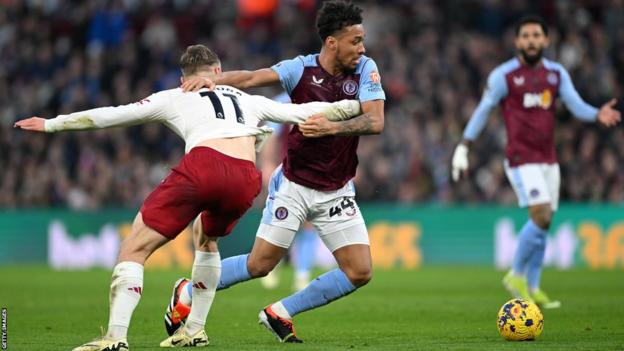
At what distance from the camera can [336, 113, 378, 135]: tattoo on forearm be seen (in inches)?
311

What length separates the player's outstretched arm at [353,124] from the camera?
25.4ft

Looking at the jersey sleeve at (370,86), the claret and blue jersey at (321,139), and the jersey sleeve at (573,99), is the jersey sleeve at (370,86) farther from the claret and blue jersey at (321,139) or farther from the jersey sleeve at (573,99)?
the jersey sleeve at (573,99)

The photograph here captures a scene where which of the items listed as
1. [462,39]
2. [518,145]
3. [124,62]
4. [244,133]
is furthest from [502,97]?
[124,62]

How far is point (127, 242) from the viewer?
7352 mm

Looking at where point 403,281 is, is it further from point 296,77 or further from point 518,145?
point 296,77

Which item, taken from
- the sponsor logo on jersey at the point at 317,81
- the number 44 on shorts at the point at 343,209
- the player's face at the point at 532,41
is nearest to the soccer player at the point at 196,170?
the sponsor logo on jersey at the point at 317,81

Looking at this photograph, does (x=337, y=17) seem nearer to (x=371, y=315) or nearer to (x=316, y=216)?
(x=316, y=216)

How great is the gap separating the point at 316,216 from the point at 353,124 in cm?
101

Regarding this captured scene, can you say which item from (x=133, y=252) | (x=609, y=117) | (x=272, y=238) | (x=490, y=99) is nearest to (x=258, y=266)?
(x=272, y=238)

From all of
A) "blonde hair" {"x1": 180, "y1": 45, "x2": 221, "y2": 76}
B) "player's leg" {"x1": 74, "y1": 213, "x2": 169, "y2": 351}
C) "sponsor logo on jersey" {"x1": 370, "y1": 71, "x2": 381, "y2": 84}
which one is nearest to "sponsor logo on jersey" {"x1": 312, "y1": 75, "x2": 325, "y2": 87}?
"sponsor logo on jersey" {"x1": 370, "y1": 71, "x2": 381, "y2": 84}

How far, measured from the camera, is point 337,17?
840 centimetres

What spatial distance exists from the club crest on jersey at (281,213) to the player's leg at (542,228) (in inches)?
156

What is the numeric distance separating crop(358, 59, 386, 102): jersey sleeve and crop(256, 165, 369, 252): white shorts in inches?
31.0

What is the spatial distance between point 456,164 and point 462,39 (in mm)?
11518
